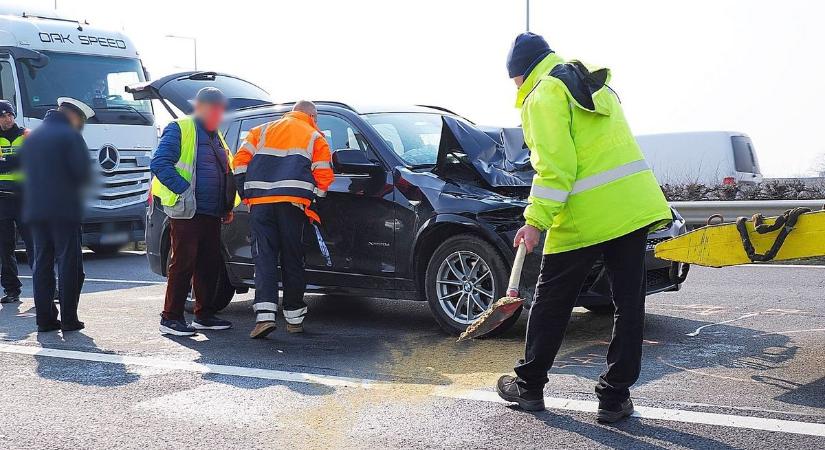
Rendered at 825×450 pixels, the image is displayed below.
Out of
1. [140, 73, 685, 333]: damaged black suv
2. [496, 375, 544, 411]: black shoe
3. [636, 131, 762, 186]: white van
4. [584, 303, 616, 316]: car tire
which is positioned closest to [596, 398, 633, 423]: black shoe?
[496, 375, 544, 411]: black shoe

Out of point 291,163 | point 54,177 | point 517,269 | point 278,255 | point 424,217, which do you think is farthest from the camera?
point 278,255

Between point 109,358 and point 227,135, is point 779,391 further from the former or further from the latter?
point 227,135

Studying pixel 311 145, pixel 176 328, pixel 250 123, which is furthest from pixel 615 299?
pixel 250 123

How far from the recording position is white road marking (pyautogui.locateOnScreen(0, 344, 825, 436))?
4.06 metres

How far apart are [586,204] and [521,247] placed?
344 mm

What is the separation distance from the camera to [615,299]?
4355mm

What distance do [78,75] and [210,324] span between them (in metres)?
8.09

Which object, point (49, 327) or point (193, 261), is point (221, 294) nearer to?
point (193, 261)

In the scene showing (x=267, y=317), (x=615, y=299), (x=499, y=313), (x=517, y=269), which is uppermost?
(x=517, y=269)

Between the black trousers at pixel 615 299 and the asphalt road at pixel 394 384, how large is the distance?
0.75 feet

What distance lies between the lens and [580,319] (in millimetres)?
7172

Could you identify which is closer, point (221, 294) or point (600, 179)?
point (600, 179)

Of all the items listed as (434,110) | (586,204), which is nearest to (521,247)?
(586,204)

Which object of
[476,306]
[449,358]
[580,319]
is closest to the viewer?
[449,358]
